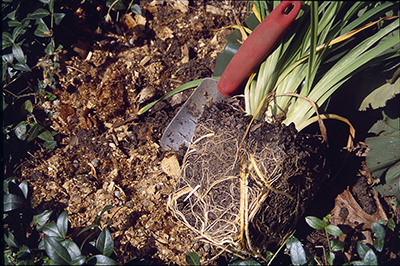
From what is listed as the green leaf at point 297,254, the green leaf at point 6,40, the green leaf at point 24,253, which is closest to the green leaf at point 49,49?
the green leaf at point 6,40

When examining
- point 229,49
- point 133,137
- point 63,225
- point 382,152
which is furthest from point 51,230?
point 382,152

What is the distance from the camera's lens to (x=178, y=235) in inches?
57.9

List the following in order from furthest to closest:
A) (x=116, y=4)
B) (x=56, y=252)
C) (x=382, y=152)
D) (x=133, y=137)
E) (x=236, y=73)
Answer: (x=116, y=4)
(x=133, y=137)
(x=382, y=152)
(x=236, y=73)
(x=56, y=252)

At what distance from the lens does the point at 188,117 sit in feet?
5.51

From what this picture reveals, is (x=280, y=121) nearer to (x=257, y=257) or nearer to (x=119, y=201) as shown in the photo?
(x=257, y=257)

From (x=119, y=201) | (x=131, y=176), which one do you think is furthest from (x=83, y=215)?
(x=131, y=176)

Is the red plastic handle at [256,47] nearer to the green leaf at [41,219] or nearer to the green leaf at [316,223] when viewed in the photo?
the green leaf at [316,223]

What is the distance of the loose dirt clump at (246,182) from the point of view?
4.05 feet

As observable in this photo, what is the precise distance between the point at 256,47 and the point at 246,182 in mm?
567

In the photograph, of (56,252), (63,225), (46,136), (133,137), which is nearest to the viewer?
(56,252)

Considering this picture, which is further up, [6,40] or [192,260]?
[6,40]

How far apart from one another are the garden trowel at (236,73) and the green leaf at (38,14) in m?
0.87

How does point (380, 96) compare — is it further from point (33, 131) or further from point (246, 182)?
point (33, 131)

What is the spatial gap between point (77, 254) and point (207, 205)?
529mm
